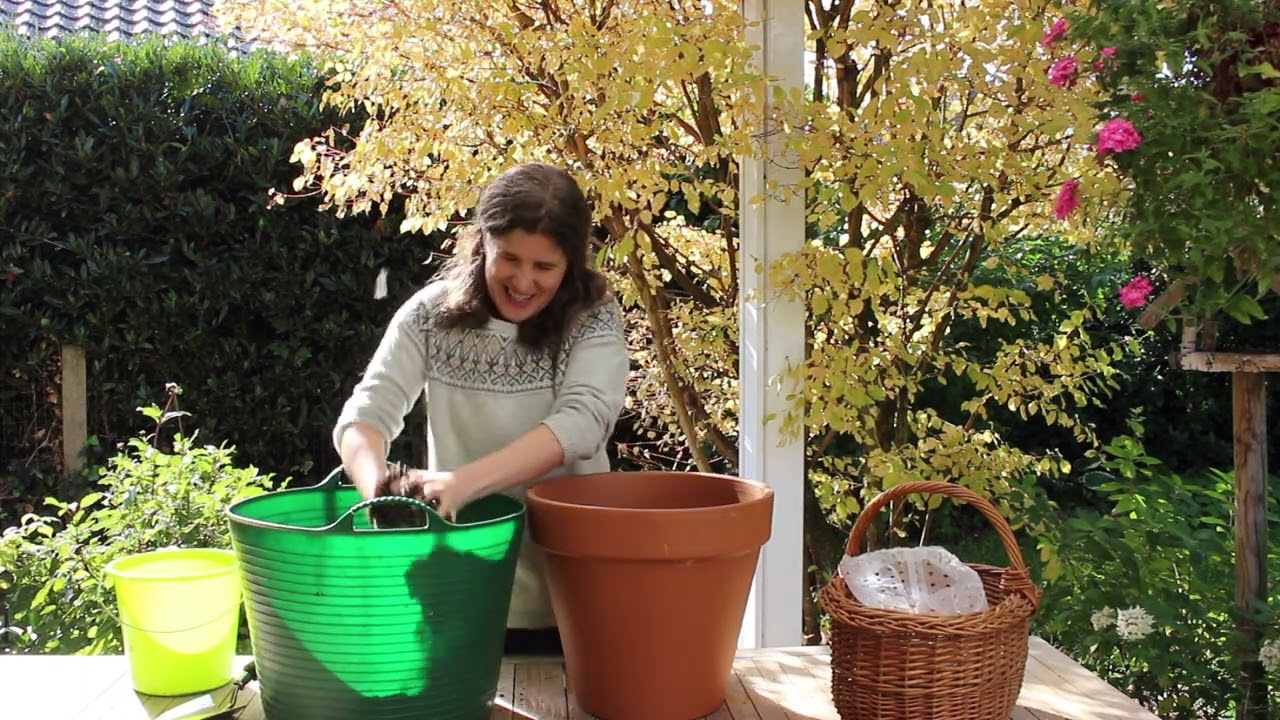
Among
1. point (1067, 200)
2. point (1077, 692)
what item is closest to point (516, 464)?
point (1077, 692)

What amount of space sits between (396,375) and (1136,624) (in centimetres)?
164

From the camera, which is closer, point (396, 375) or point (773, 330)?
point (396, 375)

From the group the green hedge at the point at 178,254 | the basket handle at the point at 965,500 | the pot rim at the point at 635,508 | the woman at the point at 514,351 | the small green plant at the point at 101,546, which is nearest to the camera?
the pot rim at the point at 635,508

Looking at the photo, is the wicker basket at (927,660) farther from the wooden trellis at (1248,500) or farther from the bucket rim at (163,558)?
the wooden trellis at (1248,500)

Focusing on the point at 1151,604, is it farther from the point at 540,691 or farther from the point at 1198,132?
the point at 540,691

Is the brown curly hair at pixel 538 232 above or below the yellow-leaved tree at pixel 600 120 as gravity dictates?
below

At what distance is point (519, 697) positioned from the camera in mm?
1312

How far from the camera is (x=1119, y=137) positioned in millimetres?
1467

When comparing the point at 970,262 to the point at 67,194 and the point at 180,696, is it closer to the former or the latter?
the point at 180,696

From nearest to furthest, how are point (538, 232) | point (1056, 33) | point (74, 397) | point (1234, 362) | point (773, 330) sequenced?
point (538, 232)
point (1056, 33)
point (773, 330)
point (1234, 362)
point (74, 397)

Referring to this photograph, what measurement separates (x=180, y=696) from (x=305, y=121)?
8.33 feet

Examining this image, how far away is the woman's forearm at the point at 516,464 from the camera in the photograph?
119 centimetres

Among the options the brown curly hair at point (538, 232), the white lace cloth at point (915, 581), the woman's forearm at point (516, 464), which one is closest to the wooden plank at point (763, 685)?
the white lace cloth at point (915, 581)

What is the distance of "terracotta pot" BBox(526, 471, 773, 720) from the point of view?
113 centimetres
